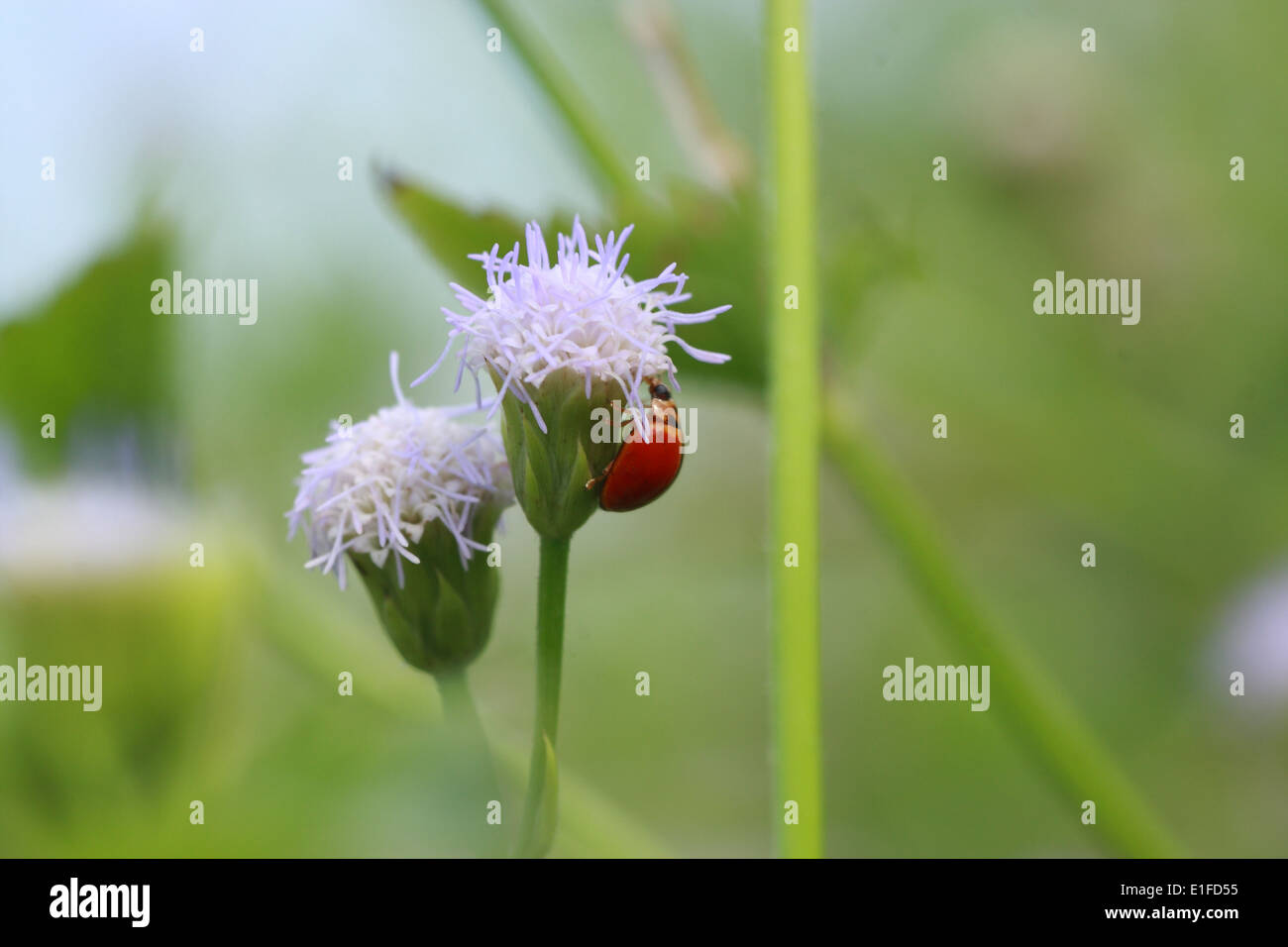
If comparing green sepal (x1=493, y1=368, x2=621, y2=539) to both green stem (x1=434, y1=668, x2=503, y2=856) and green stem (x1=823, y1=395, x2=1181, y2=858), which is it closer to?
green stem (x1=434, y1=668, x2=503, y2=856)

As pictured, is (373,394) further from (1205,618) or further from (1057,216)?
(1205,618)

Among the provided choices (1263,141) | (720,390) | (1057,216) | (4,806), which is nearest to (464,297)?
(720,390)

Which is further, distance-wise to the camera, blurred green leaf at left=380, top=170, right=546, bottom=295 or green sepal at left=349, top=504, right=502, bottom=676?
blurred green leaf at left=380, top=170, right=546, bottom=295

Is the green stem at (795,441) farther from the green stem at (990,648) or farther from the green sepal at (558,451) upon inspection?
the green stem at (990,648)

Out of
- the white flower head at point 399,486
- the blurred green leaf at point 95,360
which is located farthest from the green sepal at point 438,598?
the blurred green leaf at point 95,360

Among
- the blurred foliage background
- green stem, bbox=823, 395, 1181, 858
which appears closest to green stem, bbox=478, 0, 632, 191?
the blurred foliage background

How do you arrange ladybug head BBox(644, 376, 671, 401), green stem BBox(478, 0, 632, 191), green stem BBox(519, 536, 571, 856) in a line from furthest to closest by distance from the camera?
green stem BBox(478, 0, 632, 191) < ladybug head BBox(644, 376, 671, 401) < green stem BBox(519, 536, 571, 856)
